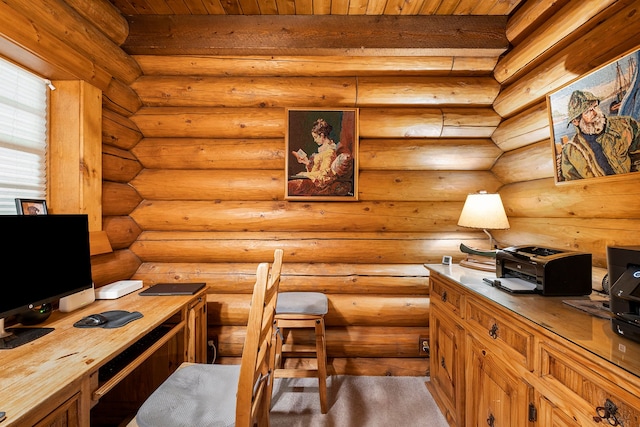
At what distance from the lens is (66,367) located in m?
1.15

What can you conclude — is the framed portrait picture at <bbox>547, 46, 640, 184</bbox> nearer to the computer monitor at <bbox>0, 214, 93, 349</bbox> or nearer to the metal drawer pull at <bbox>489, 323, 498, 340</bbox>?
the metal drawer pull at <bbox>489, 323, 498, 340</bbox>

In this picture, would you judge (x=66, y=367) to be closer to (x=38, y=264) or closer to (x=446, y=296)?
(x=38, y=264)

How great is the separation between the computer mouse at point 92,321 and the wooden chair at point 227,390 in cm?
53

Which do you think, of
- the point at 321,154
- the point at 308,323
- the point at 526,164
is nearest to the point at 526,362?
the point at 308,323

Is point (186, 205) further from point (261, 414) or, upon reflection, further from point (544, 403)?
point (544, 403)

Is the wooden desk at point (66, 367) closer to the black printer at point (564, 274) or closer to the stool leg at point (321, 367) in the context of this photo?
the stool leg at point (321, 367)

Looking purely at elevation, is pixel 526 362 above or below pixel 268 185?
below

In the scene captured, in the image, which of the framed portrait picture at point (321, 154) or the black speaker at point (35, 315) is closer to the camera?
the black speaker at point (35, 315)

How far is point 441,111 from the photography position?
107 inches

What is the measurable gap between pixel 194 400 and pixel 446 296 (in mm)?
1759

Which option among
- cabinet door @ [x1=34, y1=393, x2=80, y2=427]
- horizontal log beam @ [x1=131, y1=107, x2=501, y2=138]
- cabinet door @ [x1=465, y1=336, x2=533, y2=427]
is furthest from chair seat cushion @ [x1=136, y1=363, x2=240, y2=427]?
horizontal log beam @ [x1=131, y1=107, x2=501, y2=138]

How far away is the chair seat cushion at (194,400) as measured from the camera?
3.88 ft

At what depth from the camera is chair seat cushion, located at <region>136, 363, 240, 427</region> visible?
1.18 m

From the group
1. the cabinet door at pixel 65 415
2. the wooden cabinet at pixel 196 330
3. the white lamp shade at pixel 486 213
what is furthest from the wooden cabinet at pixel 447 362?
the cabinet door at pixel 65 415
